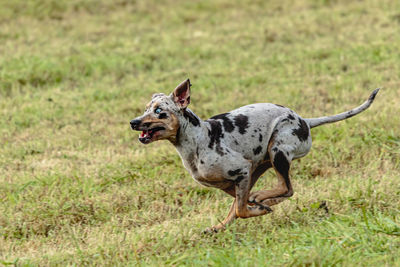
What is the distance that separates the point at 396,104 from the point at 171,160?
11.1 feet

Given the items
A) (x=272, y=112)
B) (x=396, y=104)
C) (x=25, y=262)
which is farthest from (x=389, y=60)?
(x=25, y=262)

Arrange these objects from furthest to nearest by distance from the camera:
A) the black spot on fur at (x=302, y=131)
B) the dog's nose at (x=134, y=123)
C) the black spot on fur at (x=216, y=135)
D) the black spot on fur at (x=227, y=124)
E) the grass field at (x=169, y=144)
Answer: the black spot on fur at (x=302, y=131) → the black spot on fur at (x=227, y=124) → the black spot on fur at (x=216, y=135) → the grass field at (x=169, y=144) → the dog's nose at (x=134, y=123)

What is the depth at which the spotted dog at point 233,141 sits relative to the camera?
16.4 feet

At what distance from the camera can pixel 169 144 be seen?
26.3ft

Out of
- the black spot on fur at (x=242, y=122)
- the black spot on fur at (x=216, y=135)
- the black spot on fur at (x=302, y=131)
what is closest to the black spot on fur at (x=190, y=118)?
the black spot on fur at (x=216, y=135)

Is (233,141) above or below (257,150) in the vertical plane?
above

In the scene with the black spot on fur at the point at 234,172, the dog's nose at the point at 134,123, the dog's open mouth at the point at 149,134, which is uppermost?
the dog's nose at the point at 134,123

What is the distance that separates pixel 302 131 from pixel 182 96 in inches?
46.0

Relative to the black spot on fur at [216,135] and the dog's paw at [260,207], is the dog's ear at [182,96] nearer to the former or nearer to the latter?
the black spot on fur at [216,135]

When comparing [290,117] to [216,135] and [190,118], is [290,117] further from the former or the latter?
[190,118]

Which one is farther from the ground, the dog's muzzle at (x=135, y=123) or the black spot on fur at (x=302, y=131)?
the dog's muzzle at (x=135, y=123)

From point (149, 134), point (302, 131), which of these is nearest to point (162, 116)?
point (149, 134)

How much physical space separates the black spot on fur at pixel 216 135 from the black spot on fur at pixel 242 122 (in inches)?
6.4

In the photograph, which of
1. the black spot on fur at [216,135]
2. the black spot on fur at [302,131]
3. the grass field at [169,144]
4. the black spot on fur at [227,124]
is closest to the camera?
the grass field at [169,144]
